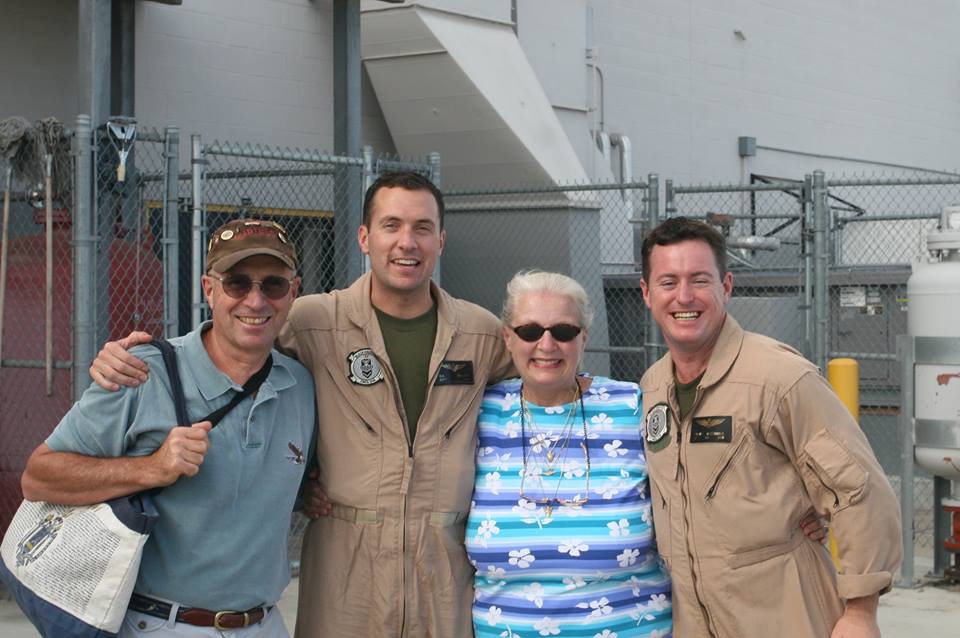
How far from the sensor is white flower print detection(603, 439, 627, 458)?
3594mm

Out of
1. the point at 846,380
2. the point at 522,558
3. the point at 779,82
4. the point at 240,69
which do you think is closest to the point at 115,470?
the point at 522,558

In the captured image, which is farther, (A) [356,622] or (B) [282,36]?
(B) [282,36]

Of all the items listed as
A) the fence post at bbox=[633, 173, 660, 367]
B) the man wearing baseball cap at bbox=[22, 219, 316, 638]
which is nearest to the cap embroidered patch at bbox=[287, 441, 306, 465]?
the man wearing baseball cap at bbox=[22, 219, 316, 638]

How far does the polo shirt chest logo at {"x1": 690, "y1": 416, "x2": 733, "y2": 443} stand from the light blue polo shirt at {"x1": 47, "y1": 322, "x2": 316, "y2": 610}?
3.61 ft

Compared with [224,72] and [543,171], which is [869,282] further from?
[224,72]

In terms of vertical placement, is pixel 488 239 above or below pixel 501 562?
above

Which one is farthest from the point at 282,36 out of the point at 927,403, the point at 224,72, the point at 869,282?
the point at 927,403

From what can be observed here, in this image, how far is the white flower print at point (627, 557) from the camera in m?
3.47

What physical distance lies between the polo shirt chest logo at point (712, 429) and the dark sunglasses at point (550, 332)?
50 cm

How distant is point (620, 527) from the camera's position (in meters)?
3.49

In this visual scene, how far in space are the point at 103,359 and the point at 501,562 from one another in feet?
4.10

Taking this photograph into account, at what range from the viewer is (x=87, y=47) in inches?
312

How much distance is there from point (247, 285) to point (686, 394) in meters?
1.26

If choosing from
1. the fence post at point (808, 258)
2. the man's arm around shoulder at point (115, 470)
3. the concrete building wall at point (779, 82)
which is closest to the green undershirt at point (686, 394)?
the man's arm around shoulder at point (115, 470)
